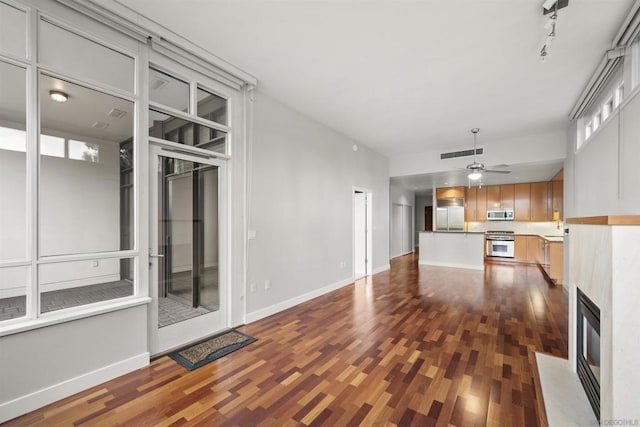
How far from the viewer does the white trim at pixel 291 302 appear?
3825 millimetres

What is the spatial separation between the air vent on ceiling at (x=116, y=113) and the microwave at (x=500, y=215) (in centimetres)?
1036

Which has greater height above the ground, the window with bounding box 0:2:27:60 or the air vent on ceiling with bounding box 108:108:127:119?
the window with bounding box 0:2:27:60

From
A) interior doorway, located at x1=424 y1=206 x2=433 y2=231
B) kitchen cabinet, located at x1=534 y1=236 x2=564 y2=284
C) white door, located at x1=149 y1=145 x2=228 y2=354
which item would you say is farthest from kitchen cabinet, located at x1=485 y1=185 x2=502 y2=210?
white door, located at x1=149 y1=145 x2=228 y2=354

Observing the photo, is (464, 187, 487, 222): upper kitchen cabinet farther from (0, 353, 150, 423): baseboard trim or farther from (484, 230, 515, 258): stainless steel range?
(0, 353, 150, 423): baseboard trim

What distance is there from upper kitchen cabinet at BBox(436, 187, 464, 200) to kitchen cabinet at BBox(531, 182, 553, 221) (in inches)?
81.4

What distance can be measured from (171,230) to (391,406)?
2701 mm

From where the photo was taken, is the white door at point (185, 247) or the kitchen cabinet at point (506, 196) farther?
the kitchen cabinet at point (506, 196)

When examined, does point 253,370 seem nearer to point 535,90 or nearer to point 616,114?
point 616,114

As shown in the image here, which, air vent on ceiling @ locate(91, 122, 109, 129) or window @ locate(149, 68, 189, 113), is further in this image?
window @ locate(149, 68, 189, 113)

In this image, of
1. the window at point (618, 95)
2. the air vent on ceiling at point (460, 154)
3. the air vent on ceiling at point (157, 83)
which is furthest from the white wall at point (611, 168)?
the air vent on ceiling at point (157, 83)

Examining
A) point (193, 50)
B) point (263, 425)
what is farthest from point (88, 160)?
point (263, 425)

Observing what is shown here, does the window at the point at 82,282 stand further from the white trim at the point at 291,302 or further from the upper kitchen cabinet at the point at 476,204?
the upper kitchen cabinet at the point at 476,204

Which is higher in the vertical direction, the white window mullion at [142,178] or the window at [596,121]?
the window at [596,121]

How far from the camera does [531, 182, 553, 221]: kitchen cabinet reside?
8.80 metres
